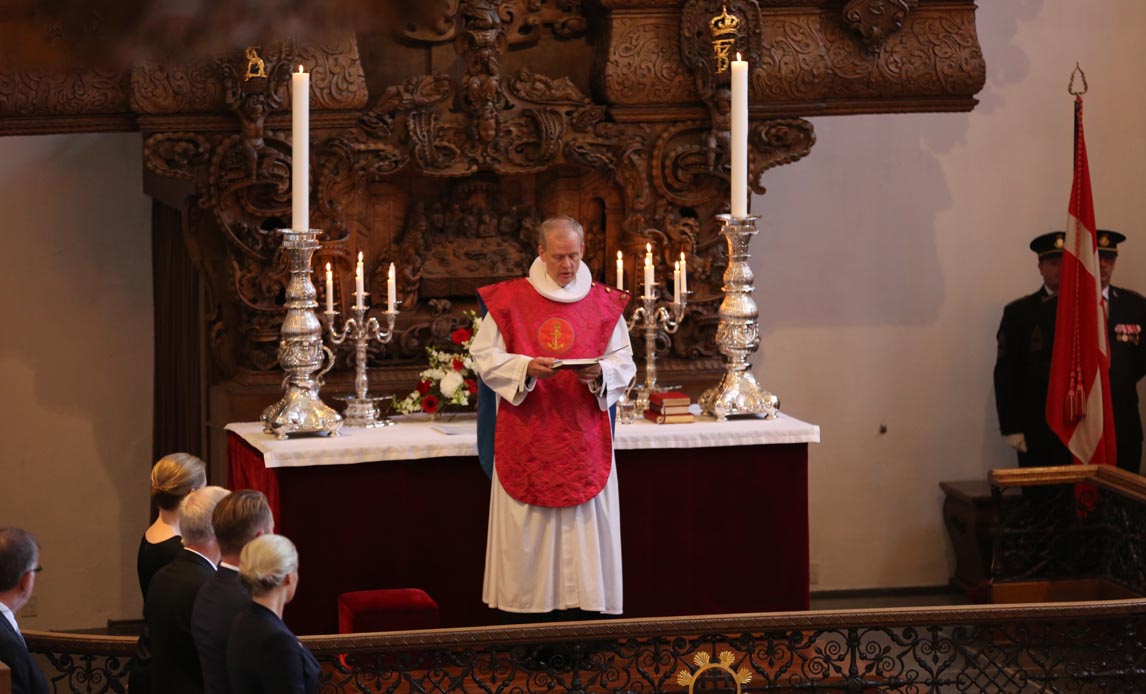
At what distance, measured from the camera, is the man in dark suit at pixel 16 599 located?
180 inches

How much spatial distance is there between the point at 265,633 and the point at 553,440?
252cm

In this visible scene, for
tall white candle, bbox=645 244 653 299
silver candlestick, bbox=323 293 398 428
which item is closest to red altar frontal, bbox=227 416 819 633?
silver candlestick, bbox=323 293 398 428

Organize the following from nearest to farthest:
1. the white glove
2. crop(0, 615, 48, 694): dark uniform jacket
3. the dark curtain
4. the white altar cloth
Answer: crop(0, 615, 48, 694): dark uniform jacket → the white altar cloth → the dark curtain → the white glove

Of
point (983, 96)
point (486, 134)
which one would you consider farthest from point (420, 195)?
point (983, 96)

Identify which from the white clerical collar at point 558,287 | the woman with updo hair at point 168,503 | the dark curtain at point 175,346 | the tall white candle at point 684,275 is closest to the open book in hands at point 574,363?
the white clerical collar at point 558,287

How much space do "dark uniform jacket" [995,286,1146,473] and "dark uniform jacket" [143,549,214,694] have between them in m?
6.31

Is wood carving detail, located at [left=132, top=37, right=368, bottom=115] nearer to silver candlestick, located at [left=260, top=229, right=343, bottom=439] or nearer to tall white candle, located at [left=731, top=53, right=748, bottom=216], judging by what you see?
silver candlestick, located at [left=260, top=229, right=343, bottom=439]

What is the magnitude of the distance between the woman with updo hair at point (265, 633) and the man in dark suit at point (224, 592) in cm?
16

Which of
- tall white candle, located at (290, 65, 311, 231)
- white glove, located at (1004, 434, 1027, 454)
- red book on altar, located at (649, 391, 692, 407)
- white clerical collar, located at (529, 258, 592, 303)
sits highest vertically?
tall white candle, located at (290, 65, 311, 231)

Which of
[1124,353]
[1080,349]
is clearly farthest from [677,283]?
[1124,353]

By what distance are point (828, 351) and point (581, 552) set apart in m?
3.98

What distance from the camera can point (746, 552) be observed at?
717cm

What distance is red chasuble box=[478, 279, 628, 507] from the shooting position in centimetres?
656

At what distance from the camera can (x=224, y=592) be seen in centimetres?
445
